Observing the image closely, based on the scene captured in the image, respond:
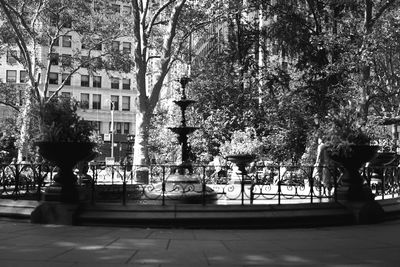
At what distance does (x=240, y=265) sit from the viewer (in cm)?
616

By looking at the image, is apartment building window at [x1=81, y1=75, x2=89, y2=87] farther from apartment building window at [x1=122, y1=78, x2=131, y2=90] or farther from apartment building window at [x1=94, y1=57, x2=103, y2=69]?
apartment building window at [x1=94, y1=57, x2=103, y2=69]

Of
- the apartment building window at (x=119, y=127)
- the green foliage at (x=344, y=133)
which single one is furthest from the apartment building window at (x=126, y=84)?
the green foliage at (x=344, y=133)

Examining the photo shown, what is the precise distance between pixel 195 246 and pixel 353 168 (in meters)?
5.00

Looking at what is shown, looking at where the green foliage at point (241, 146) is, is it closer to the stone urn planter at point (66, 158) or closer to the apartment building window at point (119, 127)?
the stone urn planter at point (66, 158)

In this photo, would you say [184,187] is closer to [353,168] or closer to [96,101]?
[353,168]

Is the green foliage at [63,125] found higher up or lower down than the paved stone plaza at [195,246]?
higher up

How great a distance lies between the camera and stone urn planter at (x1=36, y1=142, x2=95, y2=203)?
10016mm

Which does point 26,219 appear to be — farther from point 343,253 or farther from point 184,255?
point 343,253

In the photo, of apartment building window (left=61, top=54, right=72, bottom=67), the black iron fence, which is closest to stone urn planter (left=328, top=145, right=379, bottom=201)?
the black iron fence

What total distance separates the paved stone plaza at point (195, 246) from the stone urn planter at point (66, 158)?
37.8 inches

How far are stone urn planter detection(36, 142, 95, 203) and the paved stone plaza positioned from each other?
0.96m

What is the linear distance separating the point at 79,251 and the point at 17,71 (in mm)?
70965

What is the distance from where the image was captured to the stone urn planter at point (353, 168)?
33.6ft

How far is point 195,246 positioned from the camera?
7418 mm
